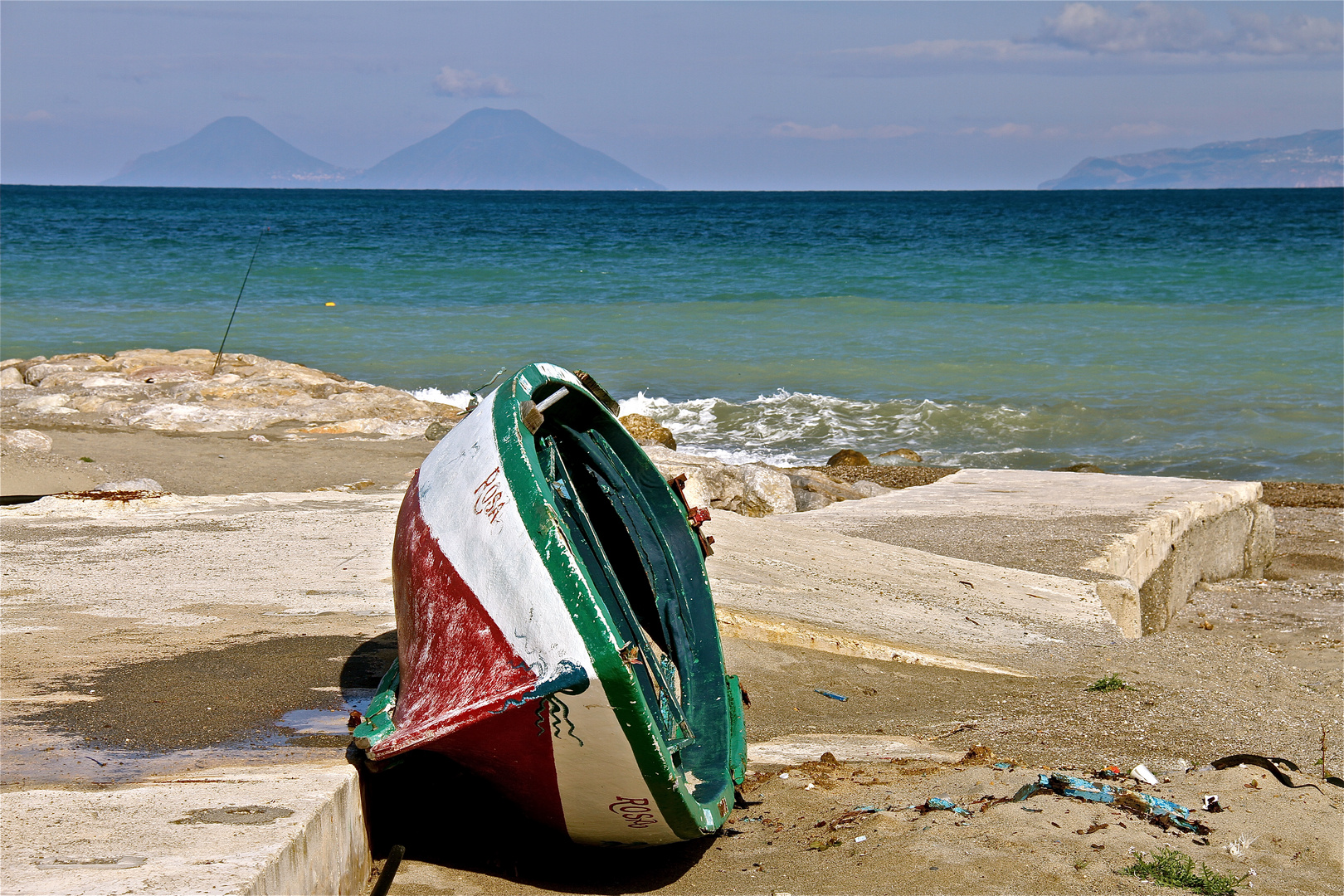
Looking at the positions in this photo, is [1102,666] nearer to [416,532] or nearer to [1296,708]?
[1296,708]

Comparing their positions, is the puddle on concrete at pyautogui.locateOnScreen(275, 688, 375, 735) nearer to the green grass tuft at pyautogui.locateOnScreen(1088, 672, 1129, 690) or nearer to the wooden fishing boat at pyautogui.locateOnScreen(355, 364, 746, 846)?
the wooden fishing boat at pyautogui.locateOnScreen(355, 364, 746, 846)

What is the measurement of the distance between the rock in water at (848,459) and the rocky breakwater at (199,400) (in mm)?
3953

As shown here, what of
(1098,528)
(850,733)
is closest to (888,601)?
(850,733)

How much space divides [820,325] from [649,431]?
1124 centimetres

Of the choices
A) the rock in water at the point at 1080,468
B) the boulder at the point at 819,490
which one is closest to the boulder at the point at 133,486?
the boulder at the point at 819,490

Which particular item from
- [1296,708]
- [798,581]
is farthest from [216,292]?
[1296,708]

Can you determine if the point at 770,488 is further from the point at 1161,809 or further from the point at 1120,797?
the point at 1161,809

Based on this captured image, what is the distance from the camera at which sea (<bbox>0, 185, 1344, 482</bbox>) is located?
43.7 ft

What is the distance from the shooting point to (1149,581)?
23.5 ft

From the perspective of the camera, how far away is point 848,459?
11.7 metres

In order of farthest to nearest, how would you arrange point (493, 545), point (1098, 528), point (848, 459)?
1. point (848, 459)
2. point (1098, 528)
3. point (493, 545)

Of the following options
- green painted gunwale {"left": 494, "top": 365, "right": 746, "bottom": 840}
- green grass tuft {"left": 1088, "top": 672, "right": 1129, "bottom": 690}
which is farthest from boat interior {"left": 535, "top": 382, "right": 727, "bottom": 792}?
green grass tuft {"left": 1088, "top": 672, "right": 1129, "bottom": 690}

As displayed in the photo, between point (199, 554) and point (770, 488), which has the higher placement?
point (199, 554)

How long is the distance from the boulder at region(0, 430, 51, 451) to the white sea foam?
19.2ft
